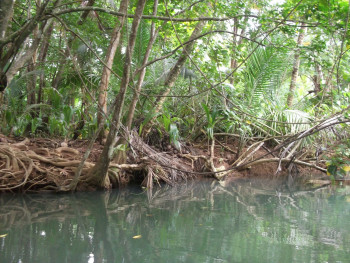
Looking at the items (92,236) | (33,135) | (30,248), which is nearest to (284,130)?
(33,135)

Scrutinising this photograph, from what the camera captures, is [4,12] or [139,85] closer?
[4,12]

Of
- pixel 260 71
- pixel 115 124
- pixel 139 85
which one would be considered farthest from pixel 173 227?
pixel 260 71

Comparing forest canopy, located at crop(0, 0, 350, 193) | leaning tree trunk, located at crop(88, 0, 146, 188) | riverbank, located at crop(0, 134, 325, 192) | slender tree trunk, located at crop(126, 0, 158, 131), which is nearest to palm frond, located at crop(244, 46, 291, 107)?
forest canopy, located at crop(0, 0, 350, 193)

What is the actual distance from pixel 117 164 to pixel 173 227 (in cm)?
199

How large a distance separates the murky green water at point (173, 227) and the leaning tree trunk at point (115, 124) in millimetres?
218

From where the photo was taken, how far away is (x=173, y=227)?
10.9ft

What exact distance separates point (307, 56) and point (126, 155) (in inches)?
115

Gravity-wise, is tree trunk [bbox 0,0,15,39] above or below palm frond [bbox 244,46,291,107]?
below

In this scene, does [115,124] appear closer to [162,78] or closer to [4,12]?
[4,12]

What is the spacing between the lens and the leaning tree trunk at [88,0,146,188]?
397cm

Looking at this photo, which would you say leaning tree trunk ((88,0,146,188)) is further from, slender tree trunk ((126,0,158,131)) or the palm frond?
the palm frond

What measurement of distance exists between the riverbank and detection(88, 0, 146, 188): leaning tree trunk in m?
Answer: 0.19

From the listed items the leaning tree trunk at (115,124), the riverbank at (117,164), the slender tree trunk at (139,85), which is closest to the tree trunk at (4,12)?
the leaning tree trunk at (115,124)

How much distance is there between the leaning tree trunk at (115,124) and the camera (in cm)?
397
